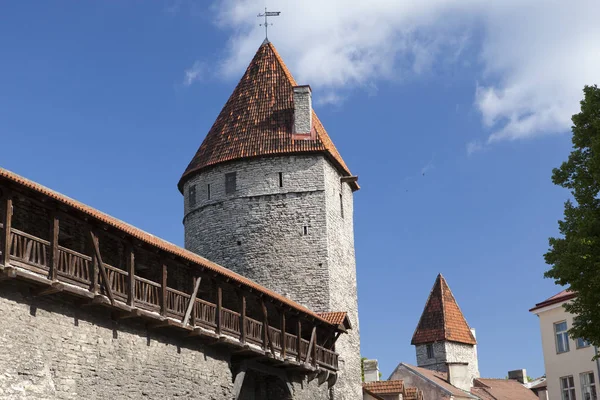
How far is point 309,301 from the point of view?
2986 cm

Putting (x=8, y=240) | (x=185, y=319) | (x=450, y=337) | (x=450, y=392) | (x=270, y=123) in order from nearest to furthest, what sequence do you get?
(x=8, y=240), (x=185, y=319), (x=270, y=123), (x=450, y=392), (x=450, y=337)

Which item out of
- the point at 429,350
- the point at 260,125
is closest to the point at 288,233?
the point at 260,125

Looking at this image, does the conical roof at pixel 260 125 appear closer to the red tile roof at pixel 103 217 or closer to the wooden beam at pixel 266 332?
the red tile roof at pixel 103 217

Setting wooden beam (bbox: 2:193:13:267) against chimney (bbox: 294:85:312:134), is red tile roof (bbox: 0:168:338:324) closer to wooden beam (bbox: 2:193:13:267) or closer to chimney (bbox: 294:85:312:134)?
wooden beam (bbox: 2:193:13:267)

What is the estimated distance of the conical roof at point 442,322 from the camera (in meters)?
55.2

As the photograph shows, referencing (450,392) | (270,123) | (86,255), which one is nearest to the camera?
(86,255)

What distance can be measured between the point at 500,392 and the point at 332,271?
29099 millimetres

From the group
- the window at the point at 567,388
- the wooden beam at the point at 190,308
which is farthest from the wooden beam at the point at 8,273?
the window at the point at 567,388

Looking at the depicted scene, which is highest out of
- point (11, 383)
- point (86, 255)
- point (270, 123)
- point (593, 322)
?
point (270, 123)

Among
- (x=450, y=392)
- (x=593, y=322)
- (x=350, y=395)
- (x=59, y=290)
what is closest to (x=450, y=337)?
(x=450, y=392)

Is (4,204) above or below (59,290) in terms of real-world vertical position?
above

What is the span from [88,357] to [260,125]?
16673 millimetres

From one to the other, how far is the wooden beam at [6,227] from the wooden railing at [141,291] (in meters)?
0.20

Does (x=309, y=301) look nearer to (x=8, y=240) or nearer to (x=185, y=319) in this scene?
(x=185, y=319)
